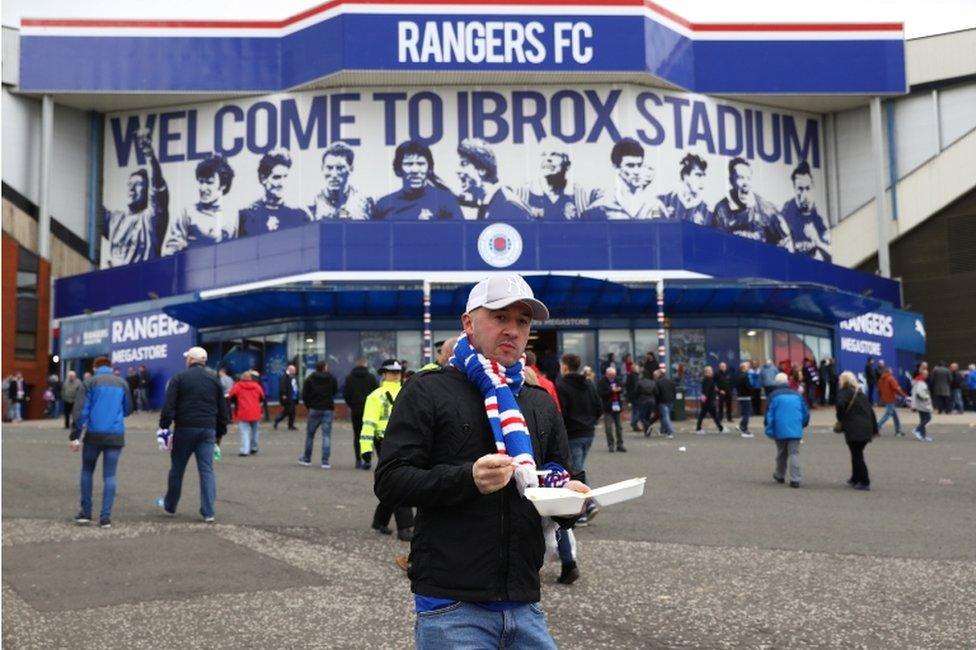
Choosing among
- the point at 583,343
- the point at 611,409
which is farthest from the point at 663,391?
the point at 583,343

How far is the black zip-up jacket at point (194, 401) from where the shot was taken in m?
10.7

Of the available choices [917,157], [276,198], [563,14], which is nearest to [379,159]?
[276,198]

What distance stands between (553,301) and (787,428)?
20.9m

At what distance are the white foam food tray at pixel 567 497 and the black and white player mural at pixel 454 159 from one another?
3930cm

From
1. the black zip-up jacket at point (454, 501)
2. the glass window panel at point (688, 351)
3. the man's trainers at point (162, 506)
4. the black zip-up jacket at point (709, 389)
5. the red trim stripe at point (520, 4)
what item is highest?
the red trim stripe at point (520, 4)

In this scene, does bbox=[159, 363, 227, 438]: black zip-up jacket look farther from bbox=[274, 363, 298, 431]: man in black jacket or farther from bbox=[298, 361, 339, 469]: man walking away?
bbox=[274, 363, 298, 431]: man in black jacket

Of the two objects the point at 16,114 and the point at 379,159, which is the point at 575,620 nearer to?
the point at 379,159

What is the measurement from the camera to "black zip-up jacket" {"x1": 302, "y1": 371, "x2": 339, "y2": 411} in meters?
17.0

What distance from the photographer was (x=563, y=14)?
42.3 meters

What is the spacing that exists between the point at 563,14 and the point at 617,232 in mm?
10921

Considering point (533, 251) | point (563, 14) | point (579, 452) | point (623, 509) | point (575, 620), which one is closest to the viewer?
point (575, 620)

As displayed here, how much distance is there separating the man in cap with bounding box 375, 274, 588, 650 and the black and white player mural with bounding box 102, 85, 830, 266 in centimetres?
3904

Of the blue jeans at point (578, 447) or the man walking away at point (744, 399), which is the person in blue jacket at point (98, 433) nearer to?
the blue jeans at point (578, 447)

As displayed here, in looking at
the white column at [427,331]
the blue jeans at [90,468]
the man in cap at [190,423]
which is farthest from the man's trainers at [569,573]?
the white column at [427,331]
